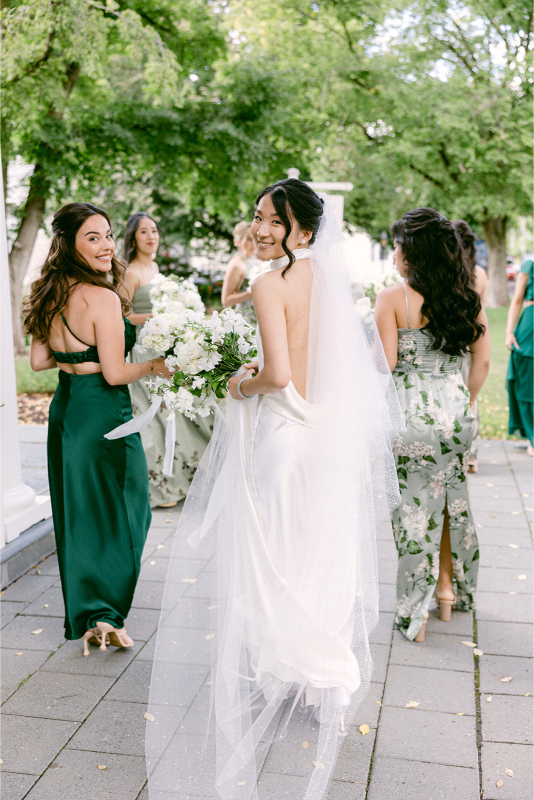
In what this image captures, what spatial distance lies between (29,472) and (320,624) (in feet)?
13.8

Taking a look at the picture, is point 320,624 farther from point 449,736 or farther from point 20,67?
point 20,67

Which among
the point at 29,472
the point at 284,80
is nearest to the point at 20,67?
the point at 29,472

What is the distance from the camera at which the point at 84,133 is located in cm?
1292

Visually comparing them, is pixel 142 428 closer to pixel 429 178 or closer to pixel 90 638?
pixel 90 638

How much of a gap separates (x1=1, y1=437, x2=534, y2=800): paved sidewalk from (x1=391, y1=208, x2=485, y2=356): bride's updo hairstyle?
5.54 ft

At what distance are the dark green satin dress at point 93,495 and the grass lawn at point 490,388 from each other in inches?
243

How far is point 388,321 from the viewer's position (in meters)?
3.77

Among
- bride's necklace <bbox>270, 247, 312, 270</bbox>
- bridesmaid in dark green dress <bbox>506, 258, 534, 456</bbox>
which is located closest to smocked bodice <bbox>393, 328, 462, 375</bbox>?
bride's necklace <bbox>270, 247, 312, 270</bbox>

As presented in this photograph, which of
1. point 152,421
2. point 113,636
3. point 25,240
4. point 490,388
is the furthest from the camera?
point 25,240

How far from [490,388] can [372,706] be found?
978 cm

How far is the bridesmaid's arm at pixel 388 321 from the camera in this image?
3770 mm

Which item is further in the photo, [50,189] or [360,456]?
[50,189]

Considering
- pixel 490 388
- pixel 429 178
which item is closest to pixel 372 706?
pixel 490 388

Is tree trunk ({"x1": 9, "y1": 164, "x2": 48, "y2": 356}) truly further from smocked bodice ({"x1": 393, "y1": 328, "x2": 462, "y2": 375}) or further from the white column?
smocked bodice ({"x1": 393, "y1": 328, "x2": 462, "y2": 375})
